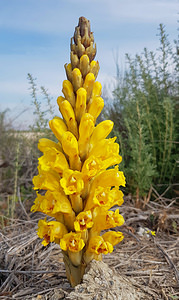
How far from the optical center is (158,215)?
12.7 ft

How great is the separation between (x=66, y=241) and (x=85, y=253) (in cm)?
20

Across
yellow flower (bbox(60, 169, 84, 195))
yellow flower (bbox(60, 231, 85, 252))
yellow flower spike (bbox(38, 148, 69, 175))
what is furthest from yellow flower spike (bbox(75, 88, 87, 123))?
yellow flower (bbox(60, 231, 85, 252))

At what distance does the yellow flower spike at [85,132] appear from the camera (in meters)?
1.88

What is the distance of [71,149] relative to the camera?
187 centimetres

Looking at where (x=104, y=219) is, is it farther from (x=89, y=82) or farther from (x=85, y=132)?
(x=89, y=82)

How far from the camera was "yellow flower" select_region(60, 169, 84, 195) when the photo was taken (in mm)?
1804

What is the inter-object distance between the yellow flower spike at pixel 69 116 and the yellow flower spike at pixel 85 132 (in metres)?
0.05

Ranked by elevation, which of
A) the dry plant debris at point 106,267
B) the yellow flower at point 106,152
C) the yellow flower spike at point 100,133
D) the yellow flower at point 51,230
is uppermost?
the yellow flower spike at point 100,133

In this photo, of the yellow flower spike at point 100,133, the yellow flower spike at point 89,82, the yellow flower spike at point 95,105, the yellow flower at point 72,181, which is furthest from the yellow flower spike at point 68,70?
the yellow flower at point 72,181

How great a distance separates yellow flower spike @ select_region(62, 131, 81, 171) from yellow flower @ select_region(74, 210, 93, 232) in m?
0.28

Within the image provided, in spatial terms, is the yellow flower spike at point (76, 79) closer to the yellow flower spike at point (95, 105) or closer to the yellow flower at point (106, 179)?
the yellow flower spike at point (95, 105)

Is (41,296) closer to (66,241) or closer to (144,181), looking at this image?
(66,241)

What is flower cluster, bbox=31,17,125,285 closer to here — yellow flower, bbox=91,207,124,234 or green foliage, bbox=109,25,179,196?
yellow flower, bbox=91,207,124,234

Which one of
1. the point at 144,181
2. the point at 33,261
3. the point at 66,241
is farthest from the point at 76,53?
the point at 144,181
